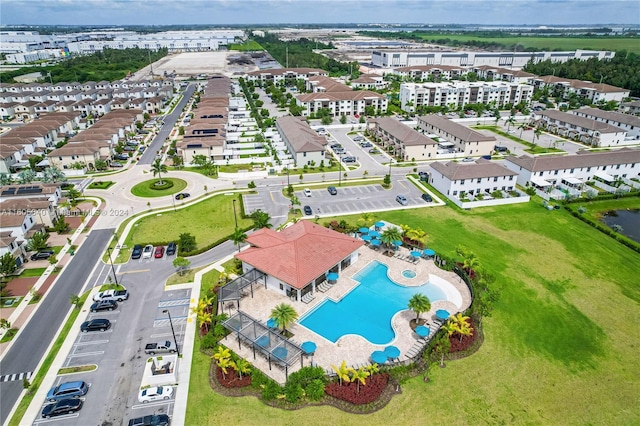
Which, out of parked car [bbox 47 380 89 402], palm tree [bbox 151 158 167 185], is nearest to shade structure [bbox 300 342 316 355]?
parked car [bbox 47 380 89 402]

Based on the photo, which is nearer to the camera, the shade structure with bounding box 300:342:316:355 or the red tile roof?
the shade structure with bounding box 300:342:316:355

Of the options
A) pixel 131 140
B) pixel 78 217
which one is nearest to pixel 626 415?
pixel 78 217

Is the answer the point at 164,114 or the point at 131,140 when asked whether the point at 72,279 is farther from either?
the point at 164,114

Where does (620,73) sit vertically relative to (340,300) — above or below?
above

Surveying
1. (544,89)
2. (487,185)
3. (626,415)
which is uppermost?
(544,89)

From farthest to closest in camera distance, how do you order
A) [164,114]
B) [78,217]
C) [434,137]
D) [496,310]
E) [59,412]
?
[164,114]
[434,137]
[78,217]
[496,310]
[59,412]

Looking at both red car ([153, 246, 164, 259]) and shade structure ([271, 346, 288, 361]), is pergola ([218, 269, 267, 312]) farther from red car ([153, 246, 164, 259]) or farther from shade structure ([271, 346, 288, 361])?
red car ([153, 246, 164, 259])
